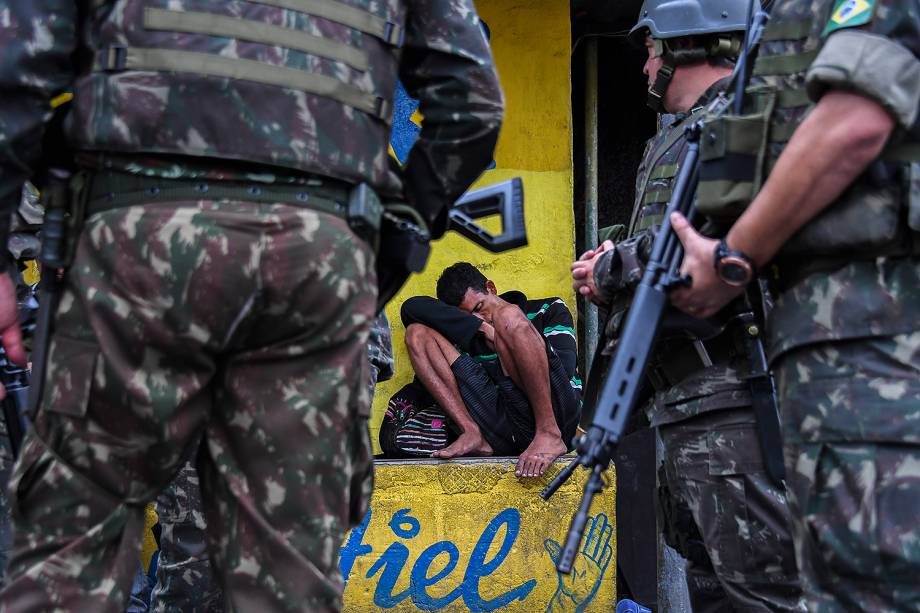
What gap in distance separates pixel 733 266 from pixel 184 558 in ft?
7.35

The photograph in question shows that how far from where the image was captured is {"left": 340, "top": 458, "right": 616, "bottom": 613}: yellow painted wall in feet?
15.0

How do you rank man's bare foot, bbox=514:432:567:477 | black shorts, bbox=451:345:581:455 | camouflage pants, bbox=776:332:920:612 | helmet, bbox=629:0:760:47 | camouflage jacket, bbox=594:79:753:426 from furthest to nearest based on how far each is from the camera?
black shorts, bbox=451:345:581:455 → man's bare foot, bbox=514:432:567:477 → helmet, bbox=629:0:760:47 → camouflage jacket, bbox=594:79:753:426 → camouflage pants, bbox=776:332:920:612

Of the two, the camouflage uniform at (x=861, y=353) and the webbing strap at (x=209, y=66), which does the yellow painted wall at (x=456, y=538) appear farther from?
the webbing strap at (x=209, y=66)

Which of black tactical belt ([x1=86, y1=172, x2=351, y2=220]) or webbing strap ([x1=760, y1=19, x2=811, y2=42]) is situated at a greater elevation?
webbing strap ([x1=760, y1=19, x2=811, y2=42])

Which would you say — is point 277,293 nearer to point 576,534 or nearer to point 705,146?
point 576,534

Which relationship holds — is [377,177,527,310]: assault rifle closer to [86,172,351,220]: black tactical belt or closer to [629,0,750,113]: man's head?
[86,172,351,220]: black tactical belt

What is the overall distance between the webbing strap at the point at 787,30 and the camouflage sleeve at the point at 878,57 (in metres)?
0.16

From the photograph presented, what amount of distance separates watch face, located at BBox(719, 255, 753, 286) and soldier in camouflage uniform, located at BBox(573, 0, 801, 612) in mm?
726

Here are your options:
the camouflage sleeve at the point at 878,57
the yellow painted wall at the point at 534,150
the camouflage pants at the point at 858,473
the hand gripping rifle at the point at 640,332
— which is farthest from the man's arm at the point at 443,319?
the camouflage sleeve at the point at 878,57

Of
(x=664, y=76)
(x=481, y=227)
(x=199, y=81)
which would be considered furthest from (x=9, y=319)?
(x=664, y=76)

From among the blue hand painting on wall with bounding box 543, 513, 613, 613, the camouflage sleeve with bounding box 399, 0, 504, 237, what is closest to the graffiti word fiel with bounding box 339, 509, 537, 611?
the blue hand painting on wall with bounding box 543, 513, 613, 613

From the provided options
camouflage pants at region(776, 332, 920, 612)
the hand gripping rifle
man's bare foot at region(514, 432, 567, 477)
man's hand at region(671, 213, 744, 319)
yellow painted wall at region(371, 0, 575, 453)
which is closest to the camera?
camouflage pants at region(776, 332, 920, 612)

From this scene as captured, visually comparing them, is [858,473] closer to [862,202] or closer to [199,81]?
[862,202]

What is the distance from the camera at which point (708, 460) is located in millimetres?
2777
